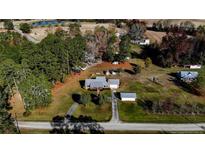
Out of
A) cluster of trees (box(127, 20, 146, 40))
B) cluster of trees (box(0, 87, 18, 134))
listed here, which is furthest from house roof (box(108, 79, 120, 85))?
cluster of trees (box(127, 20, 146, 40))

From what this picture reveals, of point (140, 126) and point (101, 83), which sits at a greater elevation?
point (101, 83)

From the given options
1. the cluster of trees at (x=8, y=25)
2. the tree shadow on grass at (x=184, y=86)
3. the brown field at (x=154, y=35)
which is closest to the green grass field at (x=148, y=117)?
the tree shadow on grass at (x=184, y=86)

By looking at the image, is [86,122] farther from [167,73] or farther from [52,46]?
[167,73]

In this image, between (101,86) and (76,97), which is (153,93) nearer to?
(101,86)

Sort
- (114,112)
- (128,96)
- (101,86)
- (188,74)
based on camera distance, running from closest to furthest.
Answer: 1. (114,112)
2. (128,96)
3. (101,86)
4. (188,74)

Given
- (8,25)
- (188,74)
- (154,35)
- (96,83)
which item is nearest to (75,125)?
(96,83)

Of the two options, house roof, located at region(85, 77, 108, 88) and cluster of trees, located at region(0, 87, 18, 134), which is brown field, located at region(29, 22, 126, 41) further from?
cluster of trees, located at region(0, 87, 18, 134)

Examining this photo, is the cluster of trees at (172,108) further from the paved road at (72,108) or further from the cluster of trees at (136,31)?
the cluster of trees at (136,31)
